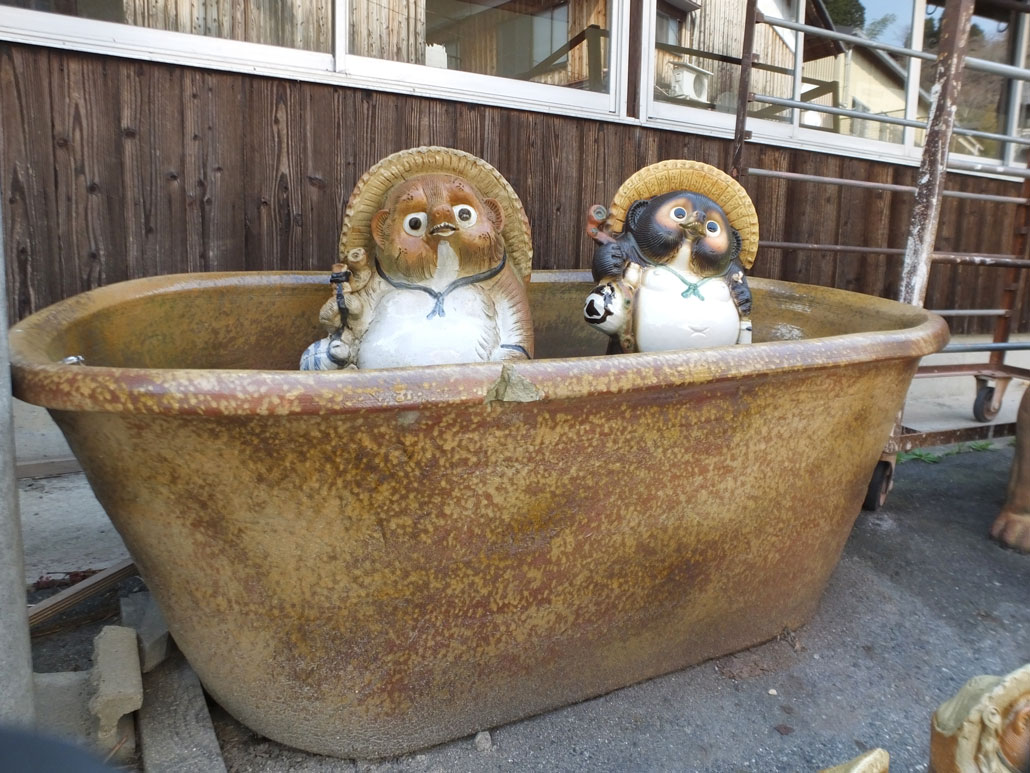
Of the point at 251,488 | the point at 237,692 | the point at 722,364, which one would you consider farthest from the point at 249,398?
the point at 722,364

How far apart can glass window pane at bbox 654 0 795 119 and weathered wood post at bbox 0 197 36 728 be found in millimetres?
2622

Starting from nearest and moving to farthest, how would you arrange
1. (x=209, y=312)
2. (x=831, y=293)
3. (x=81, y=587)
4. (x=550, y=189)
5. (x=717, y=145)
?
(x=81, y=587), (x=209, y=312), (x=831, y=293), (x=550, y=189), (x=717, y=145)

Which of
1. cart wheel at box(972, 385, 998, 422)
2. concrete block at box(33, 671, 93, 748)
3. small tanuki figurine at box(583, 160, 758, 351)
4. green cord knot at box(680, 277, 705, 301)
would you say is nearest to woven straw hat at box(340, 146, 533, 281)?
small tanuki figurine at box(583, 160, 758, 351)

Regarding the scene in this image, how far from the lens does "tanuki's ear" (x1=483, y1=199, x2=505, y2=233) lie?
1.45 m

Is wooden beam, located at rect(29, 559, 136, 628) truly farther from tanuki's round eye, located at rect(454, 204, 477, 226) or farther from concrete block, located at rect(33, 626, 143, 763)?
tanuki's round eye, located at rect(454, 204, 477, 226)

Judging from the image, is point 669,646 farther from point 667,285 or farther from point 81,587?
point 81,587

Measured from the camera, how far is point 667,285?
1568mm

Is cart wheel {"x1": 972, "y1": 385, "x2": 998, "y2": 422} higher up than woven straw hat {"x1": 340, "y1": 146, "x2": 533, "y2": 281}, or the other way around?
woven straw hat {"x1": 340, "y1": 146, "x2": 533, "y2": 281}

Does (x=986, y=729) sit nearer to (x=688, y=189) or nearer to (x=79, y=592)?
(x=688, y=189)

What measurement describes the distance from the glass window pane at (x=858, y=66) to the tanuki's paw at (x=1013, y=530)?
6.92 ft

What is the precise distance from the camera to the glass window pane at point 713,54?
298cm

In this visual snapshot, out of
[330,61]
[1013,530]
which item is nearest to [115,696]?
[330,61]

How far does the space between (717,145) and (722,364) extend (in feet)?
7.04

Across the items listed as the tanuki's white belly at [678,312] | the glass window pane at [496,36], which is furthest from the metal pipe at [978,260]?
the glass window pane at [496,36]
